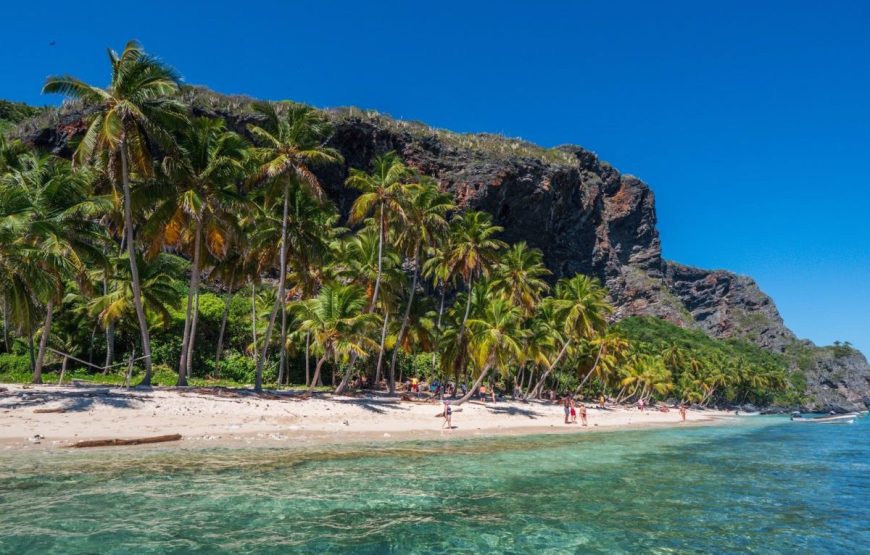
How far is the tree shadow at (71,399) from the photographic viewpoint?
17844 millimetres

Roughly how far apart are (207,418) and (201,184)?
11045mm

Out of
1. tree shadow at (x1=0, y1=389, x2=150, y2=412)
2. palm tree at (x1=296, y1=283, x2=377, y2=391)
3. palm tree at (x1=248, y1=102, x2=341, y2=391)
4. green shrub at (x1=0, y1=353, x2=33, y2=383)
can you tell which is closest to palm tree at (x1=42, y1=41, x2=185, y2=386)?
tree shadow at (x1=0, y1=389, x2=150, y2=412)

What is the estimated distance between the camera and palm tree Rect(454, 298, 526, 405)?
32.8 m

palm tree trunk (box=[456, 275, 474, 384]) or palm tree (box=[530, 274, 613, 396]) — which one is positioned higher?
palm tree (box=[530, 274, 613, 396])

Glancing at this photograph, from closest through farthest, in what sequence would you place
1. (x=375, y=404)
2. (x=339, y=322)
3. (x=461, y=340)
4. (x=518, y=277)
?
1. (x=339, y=322)
2. (x=375, y=404)
3. (x=461, y=340)
4. (x=518, y=277)

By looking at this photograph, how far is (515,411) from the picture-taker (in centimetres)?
3756

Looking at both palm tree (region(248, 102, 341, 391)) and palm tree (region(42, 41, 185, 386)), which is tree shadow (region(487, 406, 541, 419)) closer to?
palm tree (region(248, 102, 341, 391))

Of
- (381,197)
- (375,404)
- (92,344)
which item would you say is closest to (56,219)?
(381,197)

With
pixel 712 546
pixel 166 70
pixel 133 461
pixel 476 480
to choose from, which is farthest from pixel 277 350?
pixel 712 546

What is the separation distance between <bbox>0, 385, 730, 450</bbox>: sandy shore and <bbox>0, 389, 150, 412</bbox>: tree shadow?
0.09 ft

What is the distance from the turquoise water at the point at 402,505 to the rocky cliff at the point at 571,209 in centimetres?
5871

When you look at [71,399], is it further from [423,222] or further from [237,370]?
[423,222]

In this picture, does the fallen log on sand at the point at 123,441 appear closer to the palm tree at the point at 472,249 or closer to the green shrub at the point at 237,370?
the palm tree at the point at 472,249

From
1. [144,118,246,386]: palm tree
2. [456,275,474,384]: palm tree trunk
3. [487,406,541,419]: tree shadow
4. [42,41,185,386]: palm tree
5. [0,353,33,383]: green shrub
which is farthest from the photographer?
[487,406,541,419]: tree shadow
